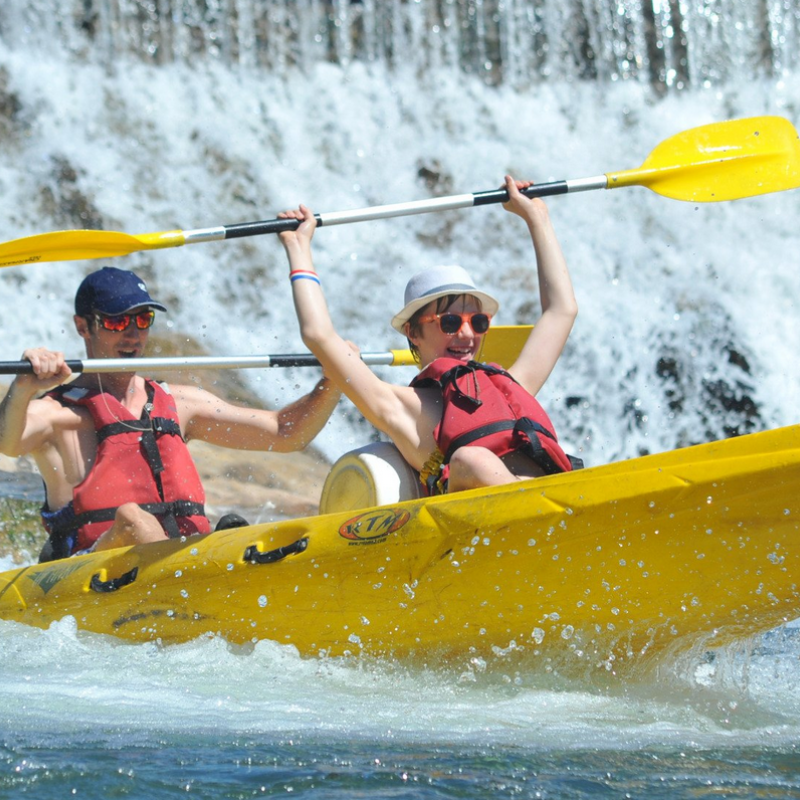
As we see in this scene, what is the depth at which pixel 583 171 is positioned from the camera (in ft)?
28.9

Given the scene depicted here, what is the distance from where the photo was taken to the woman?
3.26 m

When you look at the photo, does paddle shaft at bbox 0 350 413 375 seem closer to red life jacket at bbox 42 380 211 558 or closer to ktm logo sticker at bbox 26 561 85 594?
red life jacket at bbox 42 380 211 558

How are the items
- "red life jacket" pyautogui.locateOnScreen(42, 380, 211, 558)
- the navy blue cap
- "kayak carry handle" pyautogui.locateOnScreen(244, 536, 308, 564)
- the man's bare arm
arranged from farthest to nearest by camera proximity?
the man's bare arm < the navy blue cap < "red life jacket" pyautogui.locateOnScreen(42, 380, 211, 558) < "kayak carry handle" pyautogui.locateOnScreen(244, 536, 308, 564)

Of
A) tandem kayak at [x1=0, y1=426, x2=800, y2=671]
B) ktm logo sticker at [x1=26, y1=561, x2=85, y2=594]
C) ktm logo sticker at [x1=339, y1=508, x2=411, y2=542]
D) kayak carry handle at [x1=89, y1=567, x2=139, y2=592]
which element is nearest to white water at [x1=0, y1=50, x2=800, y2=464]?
ktm logo sticker at [x1=26, y1=561, x2=85, y2=594]

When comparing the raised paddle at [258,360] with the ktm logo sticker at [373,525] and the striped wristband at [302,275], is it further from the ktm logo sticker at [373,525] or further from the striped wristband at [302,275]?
the ktm logo sticker at [373,525]

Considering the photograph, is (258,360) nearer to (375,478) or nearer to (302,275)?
(302,275)

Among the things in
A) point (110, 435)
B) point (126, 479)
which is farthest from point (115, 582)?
point (110, 435)

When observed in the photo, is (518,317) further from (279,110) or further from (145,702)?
(145,702)

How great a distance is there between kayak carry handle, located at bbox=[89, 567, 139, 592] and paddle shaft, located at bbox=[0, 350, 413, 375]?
702mm

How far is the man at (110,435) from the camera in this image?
147 inches

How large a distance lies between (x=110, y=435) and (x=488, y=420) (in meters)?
1.34

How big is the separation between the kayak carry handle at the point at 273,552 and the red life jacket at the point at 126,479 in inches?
26.6

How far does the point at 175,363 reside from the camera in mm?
4004

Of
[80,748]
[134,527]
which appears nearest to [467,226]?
[134,527]
